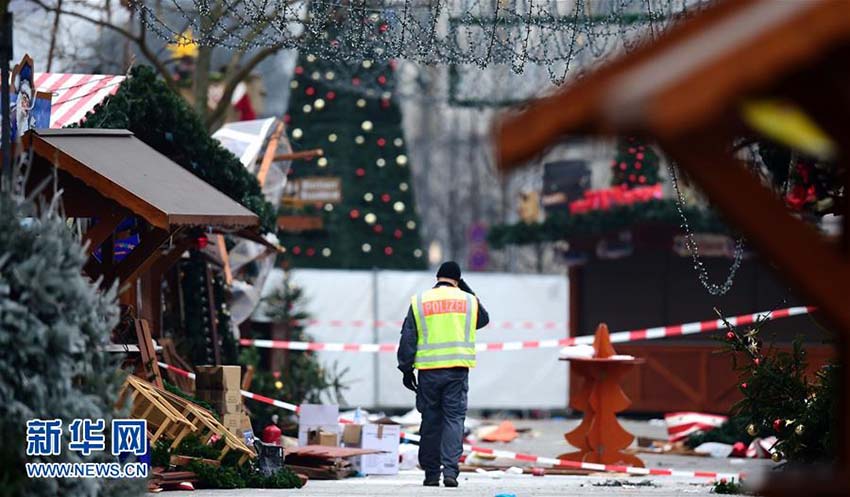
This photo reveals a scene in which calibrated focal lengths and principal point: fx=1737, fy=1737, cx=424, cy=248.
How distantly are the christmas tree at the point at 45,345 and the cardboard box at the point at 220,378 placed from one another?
6025 mm

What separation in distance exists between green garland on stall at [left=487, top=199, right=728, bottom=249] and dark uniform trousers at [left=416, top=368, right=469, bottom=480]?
11575 millimetres

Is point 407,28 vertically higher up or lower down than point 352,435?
higher up

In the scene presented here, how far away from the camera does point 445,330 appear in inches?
545

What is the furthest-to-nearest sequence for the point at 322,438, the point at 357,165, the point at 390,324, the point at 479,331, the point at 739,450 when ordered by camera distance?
the point at 357,165 → the point at 390,324 → the point at 479,331 → the point at 739,450 → the point at 322,438

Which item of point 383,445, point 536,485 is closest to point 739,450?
point 383,445

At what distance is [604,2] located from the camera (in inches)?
677

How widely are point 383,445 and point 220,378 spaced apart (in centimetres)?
229

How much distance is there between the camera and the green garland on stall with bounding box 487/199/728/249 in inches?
1000

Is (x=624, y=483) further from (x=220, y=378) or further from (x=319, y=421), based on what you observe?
(x=220, y=378)

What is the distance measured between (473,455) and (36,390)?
430 inches

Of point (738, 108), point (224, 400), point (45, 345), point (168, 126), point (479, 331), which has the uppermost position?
point (168, 126)

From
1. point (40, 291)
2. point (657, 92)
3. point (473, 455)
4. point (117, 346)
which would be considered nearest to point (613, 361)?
point (473, 455)

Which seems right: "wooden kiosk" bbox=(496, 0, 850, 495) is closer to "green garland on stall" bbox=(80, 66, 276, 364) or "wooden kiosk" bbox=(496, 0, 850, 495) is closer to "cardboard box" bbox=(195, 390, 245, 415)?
"cardboard box" bbox=(195, 390, 245, 415)

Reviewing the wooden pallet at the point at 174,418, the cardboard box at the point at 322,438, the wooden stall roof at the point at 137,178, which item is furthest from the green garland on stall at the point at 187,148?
the wooden pallet at the point at 174,418
